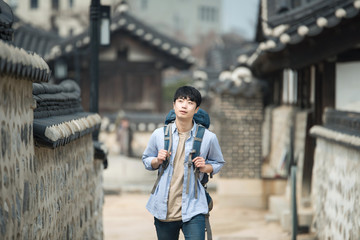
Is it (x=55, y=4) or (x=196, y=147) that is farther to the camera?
(x=55, y=4)

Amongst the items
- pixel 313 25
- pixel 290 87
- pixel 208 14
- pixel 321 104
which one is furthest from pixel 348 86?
pixel 208 14

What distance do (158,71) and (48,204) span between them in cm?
1799

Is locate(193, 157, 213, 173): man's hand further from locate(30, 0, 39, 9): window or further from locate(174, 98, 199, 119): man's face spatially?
locate(30, 0, 39, 9): window

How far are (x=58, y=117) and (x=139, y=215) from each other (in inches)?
318

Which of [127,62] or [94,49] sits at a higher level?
[127,62]

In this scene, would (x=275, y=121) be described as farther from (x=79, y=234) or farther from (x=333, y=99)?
(x=79, y=234)

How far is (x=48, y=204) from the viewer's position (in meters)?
4.76

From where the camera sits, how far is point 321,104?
34.0ft

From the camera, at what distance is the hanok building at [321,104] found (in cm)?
780

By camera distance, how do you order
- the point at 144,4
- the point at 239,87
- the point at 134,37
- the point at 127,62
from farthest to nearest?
the point at 144,4 < the point at 127,62 < the point at 134,37 < the point at 239,87

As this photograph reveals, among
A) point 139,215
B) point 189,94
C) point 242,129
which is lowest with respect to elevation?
point 139,215

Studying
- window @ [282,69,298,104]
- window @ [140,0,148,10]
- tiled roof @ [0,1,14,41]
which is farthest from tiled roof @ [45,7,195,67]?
window @ [140,0,148,10]

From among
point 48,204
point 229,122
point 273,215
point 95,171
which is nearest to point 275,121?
point 229,122

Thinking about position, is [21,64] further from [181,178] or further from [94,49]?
[94,49]
